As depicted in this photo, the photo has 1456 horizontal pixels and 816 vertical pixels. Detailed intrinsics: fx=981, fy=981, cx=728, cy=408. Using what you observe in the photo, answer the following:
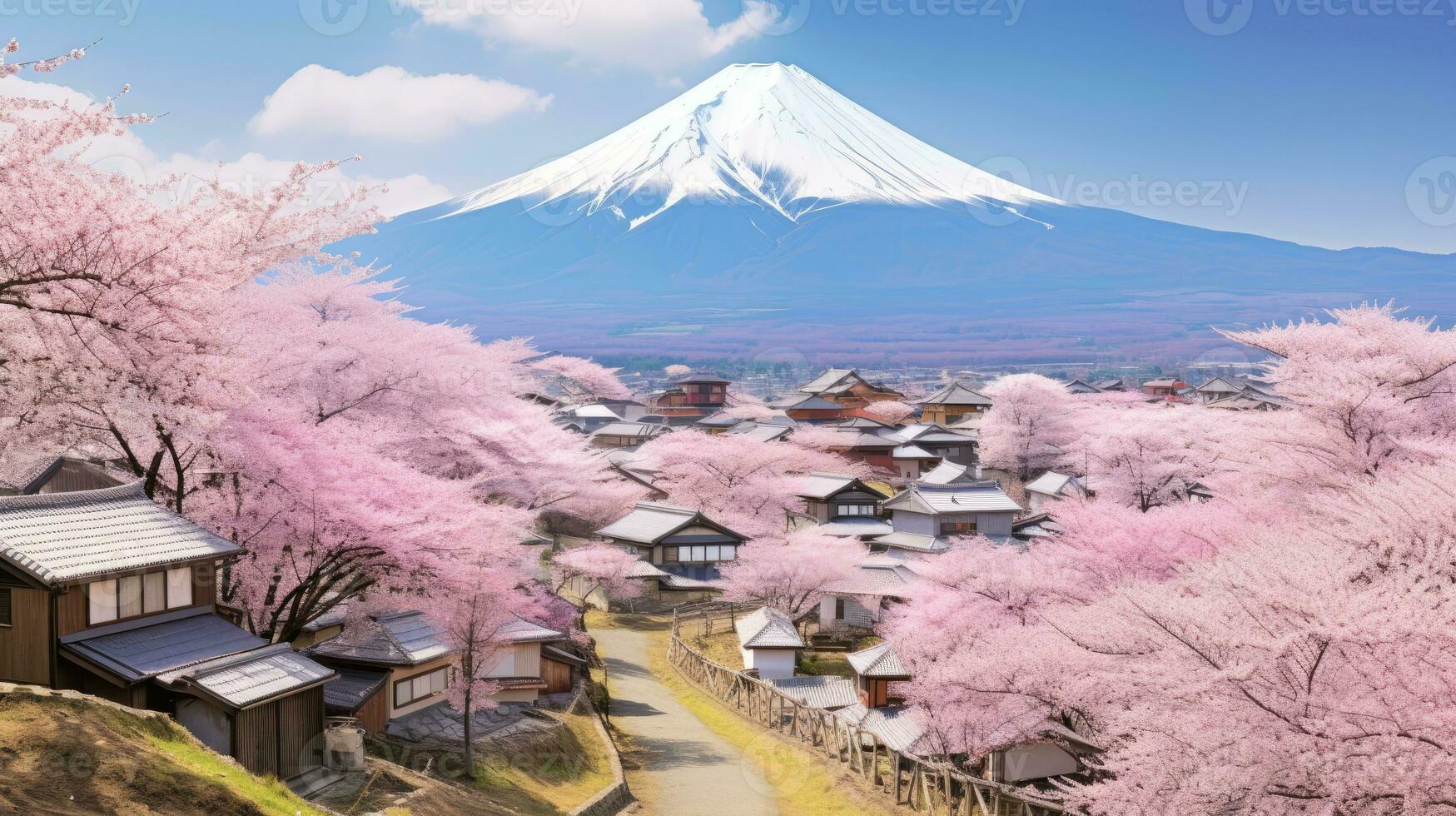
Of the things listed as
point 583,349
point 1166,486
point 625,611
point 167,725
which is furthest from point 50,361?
point 583,349

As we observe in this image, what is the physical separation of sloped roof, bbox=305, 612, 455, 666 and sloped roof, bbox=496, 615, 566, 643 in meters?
2.54

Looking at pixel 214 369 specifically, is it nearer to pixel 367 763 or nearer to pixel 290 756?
pixel 290 756

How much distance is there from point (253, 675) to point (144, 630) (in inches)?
57.7

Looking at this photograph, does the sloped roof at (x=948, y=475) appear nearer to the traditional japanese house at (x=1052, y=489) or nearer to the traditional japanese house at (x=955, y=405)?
the traditional japanese house at (x=1052, y=489)

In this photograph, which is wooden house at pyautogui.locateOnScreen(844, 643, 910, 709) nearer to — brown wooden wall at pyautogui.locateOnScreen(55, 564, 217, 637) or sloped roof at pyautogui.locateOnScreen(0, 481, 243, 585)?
sloped roof at pyautogui.locateOnScreen(0, 481, 243, 585)

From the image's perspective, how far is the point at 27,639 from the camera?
1107cm

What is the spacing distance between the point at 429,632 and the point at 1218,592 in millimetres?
13244

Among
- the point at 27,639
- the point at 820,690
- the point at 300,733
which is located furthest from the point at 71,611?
the point at 820,690

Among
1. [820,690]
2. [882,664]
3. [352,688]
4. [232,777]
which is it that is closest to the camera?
[232,777]

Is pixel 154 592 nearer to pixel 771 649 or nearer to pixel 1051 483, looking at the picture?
pixel 771 649

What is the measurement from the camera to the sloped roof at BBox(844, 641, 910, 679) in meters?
21.7

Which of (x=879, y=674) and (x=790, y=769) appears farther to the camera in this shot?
(x=879, y=674)

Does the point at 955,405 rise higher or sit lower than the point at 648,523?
higher

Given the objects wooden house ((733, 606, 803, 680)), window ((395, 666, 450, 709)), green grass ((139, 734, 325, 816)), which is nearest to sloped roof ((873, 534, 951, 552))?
wooden house ((733, 606, 803, 680))
